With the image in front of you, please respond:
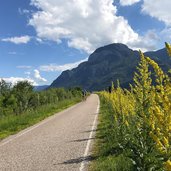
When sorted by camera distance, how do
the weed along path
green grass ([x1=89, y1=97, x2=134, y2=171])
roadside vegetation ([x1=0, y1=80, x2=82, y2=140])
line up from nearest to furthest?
1. green grass ([x1=89, y1=97, x2=134, y2=171])
2. the weed along path
3. roadside vegetation ([x1=0, y1=80, x2=82, y2=140])

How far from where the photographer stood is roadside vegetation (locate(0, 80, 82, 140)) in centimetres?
2348

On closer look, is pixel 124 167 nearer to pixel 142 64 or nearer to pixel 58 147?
pixel 142 64

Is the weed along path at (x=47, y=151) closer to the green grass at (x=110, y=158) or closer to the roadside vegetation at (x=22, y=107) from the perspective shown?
the green grass at (x=110, y=158)

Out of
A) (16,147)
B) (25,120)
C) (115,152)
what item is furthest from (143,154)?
(25,120)

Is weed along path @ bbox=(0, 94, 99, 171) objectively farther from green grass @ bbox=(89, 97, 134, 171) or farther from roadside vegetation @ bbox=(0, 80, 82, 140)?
roadside vegetation @ bbox=(0, 80, 82, 140)

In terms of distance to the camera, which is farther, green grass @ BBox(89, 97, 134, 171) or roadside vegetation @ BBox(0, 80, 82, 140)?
roadside vegetation @ BBox(0, 80, 82, 140)

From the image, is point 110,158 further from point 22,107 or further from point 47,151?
point 22,107

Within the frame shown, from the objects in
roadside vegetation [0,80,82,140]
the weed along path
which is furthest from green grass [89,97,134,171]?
roadside vegetation [0,80,82,140]

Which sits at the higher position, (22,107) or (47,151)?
(22,107)

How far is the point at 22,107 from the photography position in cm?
3788

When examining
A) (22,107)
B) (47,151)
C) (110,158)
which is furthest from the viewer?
(22,107)

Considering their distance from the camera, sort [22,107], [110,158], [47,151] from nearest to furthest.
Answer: [110,158], [47,151], [22,107]

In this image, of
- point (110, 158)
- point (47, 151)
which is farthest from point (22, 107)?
point (110, 158)

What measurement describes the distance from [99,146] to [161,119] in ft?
34.3
